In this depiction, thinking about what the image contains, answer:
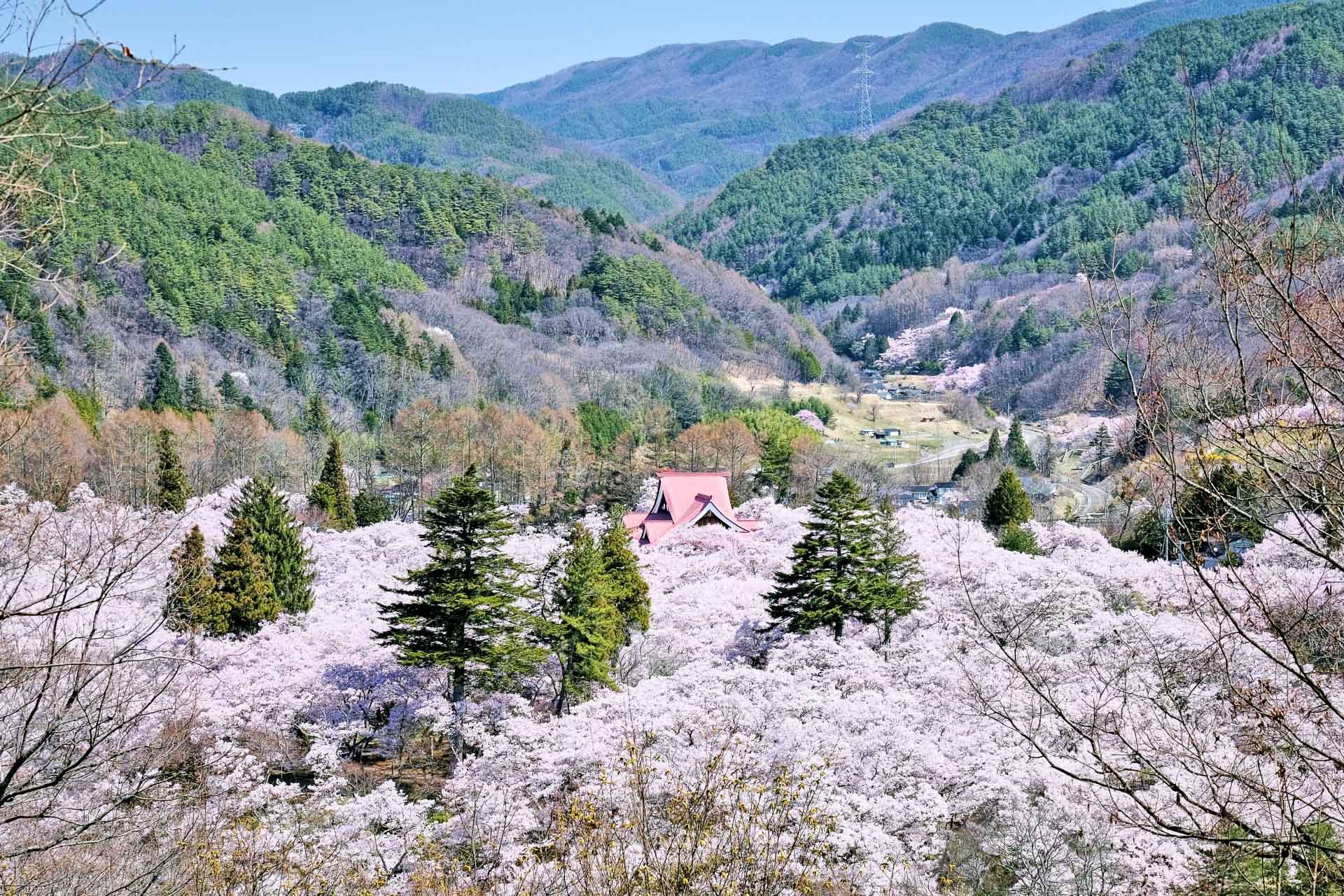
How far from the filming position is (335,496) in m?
41.2

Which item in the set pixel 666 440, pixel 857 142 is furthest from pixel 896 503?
pixel 857 142

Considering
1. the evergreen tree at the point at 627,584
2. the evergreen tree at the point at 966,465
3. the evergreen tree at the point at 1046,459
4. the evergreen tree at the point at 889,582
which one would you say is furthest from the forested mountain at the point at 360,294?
the evergreen tree at the point at 889,582

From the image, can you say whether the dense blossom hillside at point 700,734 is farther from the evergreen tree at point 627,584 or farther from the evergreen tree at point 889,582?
the evergreen tree at point 627,584

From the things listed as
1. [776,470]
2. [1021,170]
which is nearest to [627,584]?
[776,470]

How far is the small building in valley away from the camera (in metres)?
37.6

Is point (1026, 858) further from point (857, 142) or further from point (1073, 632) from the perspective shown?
point (857, 142)

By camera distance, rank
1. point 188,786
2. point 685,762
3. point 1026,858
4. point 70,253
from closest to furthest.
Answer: point 1026,858, point 188,786, point 685,762, point 70,253

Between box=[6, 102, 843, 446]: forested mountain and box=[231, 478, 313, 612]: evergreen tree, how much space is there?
3235cm

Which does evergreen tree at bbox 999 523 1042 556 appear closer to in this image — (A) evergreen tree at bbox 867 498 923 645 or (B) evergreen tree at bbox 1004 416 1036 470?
(A) evergreen tree at bbox 867 498 923 645

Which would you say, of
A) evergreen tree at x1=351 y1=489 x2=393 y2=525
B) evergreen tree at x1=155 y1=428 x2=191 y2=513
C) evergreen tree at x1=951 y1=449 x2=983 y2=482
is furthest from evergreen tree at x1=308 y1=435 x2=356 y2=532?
evergreen tree at x1=951 y1=449 x2=983 y2=482

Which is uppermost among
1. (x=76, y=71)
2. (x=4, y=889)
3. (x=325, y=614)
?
(x=76, y=71)

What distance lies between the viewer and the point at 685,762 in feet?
52.0

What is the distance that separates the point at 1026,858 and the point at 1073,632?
8493 millimetres

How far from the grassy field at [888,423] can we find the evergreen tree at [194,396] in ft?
129
